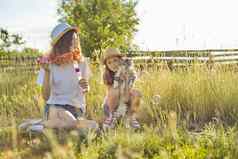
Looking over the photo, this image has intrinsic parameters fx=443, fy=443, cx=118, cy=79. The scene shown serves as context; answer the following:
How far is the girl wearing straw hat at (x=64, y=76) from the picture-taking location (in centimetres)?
443

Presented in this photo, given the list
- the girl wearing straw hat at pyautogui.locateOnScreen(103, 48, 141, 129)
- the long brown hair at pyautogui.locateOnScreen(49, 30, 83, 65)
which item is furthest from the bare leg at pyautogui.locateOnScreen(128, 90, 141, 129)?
the long brown hair at pyautogui.locateOnScreen(49, 30, 83, 65)

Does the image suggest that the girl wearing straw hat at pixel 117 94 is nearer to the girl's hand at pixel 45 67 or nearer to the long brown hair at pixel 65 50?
the long brown hair at pixel 65 50

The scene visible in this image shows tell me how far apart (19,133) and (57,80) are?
661 millimetres

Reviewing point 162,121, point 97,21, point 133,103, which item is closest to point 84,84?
point 133,103

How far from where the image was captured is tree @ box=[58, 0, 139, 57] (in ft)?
55.6

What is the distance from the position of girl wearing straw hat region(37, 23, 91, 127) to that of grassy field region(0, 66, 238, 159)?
0.40 m

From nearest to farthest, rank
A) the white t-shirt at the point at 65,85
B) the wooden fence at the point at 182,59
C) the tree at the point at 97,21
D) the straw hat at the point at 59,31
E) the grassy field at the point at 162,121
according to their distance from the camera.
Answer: the grassy field at the point at 162,121
the straw hat at the point at 59,31
the white t-shirt at the point at 65,85
the wooden fence at the point at 182,59
the tree at the point at 97,21

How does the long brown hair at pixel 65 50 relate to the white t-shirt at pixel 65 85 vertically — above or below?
above

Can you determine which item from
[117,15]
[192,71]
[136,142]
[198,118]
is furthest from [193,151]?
[117,15]

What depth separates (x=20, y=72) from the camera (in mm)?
8727

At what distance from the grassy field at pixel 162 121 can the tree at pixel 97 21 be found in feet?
33.2

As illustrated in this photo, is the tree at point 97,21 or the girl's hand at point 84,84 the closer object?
the girl's hand at point 84,84

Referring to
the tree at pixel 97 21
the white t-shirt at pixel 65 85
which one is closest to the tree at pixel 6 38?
the tree at pixel 97 21

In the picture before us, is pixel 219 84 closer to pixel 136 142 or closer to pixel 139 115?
pixel 139 115
